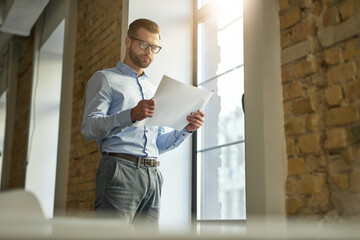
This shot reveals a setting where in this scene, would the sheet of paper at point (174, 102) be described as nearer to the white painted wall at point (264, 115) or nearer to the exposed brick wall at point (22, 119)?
the white painted wall at point (264, 115)

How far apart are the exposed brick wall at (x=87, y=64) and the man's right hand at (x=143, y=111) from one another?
141cm

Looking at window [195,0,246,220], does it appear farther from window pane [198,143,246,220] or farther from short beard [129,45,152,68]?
short beard [129,45,152,68]

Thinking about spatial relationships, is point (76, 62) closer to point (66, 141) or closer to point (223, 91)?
point (66, 141)

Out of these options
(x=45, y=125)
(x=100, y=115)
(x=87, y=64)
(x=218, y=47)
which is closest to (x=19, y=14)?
(x=45, y=125)

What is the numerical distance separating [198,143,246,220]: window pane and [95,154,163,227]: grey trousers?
29.5 inches

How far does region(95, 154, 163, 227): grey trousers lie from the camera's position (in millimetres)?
1858

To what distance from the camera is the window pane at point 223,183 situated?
2.56 m

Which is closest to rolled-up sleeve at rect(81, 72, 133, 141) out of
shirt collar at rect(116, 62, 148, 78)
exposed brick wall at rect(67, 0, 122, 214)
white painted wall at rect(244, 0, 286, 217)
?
shirt collar at rect(116, 62, 148, 78)

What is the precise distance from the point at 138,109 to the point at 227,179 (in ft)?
3.61

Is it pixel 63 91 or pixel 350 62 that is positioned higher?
pixel 63 91

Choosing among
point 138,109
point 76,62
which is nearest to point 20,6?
point 76,62

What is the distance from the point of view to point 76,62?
13.4 ft

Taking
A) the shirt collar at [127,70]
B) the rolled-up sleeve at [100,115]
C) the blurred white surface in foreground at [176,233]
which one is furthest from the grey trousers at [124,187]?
the blurred white surface in foreground at [176,233]

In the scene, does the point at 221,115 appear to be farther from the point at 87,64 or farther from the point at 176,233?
the point at 176,233
